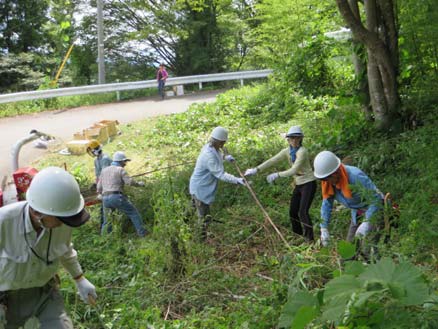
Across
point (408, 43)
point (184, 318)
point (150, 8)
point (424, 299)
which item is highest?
point (150, 8)

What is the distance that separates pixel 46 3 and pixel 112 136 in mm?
11901

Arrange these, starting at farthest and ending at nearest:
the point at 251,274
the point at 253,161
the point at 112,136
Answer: the point at 112,136
the point at 253,161
the point at 251,274

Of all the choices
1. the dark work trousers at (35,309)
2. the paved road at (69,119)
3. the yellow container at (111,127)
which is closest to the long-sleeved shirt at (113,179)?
the paved road at (69,119)

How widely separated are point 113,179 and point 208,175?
5.21 ft

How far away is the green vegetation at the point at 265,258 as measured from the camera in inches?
91.4

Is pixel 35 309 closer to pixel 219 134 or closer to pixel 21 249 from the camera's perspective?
pixel 21 249

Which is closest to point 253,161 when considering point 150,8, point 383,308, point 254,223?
point 254,223

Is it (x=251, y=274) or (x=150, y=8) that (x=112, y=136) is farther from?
(x=150, y=8)

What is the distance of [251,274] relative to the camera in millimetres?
5156

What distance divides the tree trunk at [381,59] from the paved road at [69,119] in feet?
24.8

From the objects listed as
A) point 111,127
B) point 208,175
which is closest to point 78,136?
point 111,127

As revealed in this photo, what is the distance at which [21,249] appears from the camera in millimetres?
3244

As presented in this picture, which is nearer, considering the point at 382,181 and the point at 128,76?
the point at 382,181

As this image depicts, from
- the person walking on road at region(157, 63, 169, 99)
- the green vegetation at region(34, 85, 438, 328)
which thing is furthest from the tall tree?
the green vegetation at region(34, 85, 438, 328)
